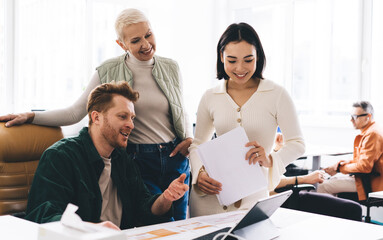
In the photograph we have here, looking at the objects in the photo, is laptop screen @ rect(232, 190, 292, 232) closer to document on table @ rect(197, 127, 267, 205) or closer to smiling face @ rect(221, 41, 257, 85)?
document on table @ rect(197, 127, 267, 205)

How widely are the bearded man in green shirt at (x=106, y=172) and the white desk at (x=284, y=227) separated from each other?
16 centimetres

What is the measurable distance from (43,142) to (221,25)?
5.33 metres

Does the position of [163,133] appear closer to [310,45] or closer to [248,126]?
[248,126]

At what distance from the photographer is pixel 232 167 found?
1.79 meters

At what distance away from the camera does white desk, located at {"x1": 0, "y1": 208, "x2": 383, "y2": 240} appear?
1410 mm

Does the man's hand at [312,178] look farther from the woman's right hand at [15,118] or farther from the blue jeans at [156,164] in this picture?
the woman's right hand at [15,118]

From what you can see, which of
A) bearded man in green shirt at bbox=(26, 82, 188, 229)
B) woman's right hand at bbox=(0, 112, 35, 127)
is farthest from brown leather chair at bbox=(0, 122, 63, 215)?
bearded man in green shirt at bbox=(26, 82, 188, 229)

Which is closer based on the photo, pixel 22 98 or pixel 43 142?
pixel 43 142

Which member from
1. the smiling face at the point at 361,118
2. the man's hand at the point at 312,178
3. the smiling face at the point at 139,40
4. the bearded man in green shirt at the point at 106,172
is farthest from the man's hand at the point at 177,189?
the smiling face at the point at 361,118

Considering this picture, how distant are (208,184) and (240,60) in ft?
1.73

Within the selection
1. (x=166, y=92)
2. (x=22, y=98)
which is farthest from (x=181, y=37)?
(x=166, y=92)

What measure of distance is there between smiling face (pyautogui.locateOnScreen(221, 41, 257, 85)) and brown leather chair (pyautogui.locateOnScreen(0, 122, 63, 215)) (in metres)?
0.93

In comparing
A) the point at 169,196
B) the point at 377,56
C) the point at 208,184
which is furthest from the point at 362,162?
the point at 169,196

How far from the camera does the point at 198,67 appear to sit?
6820 millimetres
